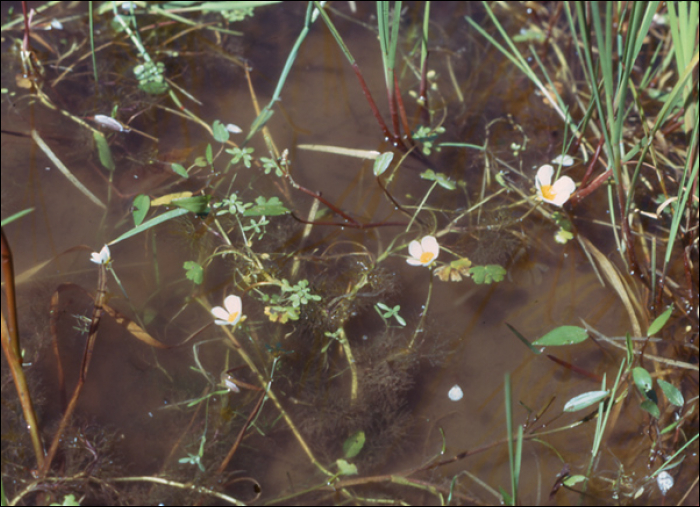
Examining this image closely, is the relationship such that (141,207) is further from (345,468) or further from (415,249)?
(345,468)

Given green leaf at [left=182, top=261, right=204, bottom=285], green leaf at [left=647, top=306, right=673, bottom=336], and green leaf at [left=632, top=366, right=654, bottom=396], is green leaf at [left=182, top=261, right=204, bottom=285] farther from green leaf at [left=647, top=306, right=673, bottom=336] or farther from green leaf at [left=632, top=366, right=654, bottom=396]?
green leaf at [left=647, top=306, right=673, bottom=336]

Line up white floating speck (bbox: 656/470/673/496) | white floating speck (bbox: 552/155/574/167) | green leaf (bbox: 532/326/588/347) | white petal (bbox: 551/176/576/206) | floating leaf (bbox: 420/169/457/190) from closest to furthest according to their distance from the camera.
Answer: green leaf (bbox: 532/326/588/347), white floating speck (bbox: 656/470/673/496), white petal (bbox: 551/176/576/206), floating leaf (bbox: 420/169/457/190), white floating speck (bbox: 552/155/574/167)

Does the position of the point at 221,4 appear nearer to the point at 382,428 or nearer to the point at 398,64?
the point at 398,64

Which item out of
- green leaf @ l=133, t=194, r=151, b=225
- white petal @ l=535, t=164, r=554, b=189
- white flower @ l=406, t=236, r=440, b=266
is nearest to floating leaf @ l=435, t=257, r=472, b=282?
white flower @ l=406, t=236, r=440, b=266

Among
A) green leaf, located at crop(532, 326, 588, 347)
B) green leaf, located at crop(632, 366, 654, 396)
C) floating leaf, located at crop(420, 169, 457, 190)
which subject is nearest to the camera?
green leaf, located at crop(632, 366, 654, 396)

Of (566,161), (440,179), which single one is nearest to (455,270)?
(440,179)

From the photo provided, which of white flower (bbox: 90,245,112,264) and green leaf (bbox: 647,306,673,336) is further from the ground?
white flower (bbox: 90,245,112,264)

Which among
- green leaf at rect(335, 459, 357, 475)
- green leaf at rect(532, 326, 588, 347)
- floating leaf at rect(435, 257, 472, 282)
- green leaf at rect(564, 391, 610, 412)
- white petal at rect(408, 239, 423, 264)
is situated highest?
white petal at rect(408, 239, 423, 264)

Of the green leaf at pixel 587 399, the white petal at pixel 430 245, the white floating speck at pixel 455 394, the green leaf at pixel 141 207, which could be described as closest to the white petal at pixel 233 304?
the green leaf at pixel 141 207
